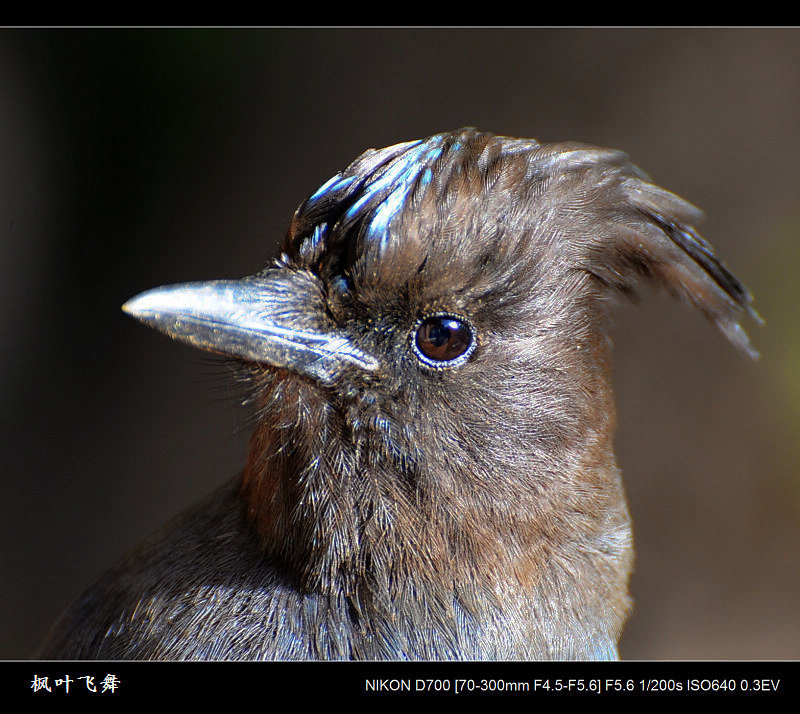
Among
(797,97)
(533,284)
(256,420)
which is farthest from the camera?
(797,97)

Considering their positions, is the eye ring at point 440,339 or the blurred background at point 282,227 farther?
the blurred background at point 282,227

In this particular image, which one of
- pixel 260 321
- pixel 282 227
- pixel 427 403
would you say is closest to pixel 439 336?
pixel 427 403

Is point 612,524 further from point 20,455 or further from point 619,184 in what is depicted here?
point 20,455

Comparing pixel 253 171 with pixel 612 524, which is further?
pixel 253 171

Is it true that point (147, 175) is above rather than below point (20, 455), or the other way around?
above

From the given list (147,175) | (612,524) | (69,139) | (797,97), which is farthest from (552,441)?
(69,139)

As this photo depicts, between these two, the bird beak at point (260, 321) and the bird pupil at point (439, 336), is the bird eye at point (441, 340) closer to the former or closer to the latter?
the bird pupil at point (439, 336)

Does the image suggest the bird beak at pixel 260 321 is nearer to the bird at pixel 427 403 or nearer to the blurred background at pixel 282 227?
the bird at pixel 427 403

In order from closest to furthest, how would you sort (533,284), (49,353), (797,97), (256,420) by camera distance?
(533,284) < (256,420) < (797,97) < (49,353)

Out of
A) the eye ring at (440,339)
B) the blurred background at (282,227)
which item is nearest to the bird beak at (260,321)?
the eye ring at (440,339)
